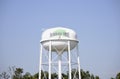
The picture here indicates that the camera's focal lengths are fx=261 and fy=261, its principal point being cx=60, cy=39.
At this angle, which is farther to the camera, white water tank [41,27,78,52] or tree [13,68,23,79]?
tree [13,68,23,79]

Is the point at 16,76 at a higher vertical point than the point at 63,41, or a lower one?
lower

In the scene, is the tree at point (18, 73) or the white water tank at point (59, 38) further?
the tree at point (18, 73)

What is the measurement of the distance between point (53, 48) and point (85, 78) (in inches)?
Answer: 1136

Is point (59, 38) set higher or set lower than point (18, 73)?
higher

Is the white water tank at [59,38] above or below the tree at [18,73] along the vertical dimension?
above

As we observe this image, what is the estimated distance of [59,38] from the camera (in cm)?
2844

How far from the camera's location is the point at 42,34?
98.3ft

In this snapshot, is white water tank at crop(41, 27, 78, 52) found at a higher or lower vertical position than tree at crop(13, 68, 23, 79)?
higher

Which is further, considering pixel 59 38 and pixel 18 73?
pixel 18 73

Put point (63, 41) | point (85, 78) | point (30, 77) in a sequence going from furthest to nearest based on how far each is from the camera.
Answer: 1. point (85, 78)
2. point (30, 77)
3. point (63, 41)

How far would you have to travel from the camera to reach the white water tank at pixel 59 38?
28547mm

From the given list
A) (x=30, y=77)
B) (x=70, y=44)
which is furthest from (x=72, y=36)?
(x=30, y=77)

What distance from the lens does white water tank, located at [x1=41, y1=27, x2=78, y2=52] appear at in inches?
1124

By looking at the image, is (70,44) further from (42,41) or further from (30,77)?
(30,77)
